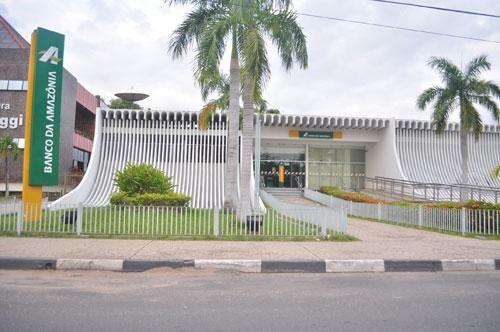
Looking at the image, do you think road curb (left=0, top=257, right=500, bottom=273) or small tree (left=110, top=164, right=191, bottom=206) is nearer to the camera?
road curb (left=0, top=257, right=500, bottom=273)

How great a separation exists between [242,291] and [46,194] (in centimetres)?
2541

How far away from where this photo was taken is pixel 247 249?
9.38 meters

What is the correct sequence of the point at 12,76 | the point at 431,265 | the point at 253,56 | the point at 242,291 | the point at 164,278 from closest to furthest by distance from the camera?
the point at 242,291
the point at 164,278
the point at 431,265
the point at 253,56
the point at 12,76

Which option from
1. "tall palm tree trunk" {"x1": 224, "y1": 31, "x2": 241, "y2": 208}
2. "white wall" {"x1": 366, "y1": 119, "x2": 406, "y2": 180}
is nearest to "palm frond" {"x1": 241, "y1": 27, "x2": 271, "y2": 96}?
"tall palm tree trunk" {"x1": 224, "y1": 31, "x2": 241, "y2": 208}

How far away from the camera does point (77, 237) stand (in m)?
10.5

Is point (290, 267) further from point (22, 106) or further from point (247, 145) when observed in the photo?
point (22, 106)

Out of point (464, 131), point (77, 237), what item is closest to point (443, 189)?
point (464, 131)

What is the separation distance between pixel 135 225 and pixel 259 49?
6.24 meters

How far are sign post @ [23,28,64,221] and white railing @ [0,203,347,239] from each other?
2013mm

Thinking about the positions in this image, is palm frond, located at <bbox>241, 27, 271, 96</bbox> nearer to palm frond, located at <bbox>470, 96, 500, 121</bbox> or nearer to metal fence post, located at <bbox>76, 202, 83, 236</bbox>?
metal fence post, located at <bbox>76, 202, 83, 236</bbox>

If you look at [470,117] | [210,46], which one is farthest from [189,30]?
[470,117]

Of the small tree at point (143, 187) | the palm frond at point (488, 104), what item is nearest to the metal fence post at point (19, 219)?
the small tree at point (143, 187)

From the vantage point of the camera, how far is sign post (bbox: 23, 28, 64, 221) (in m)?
13.1

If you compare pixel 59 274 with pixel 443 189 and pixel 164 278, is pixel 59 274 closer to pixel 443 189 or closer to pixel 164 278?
pixel 164 278
